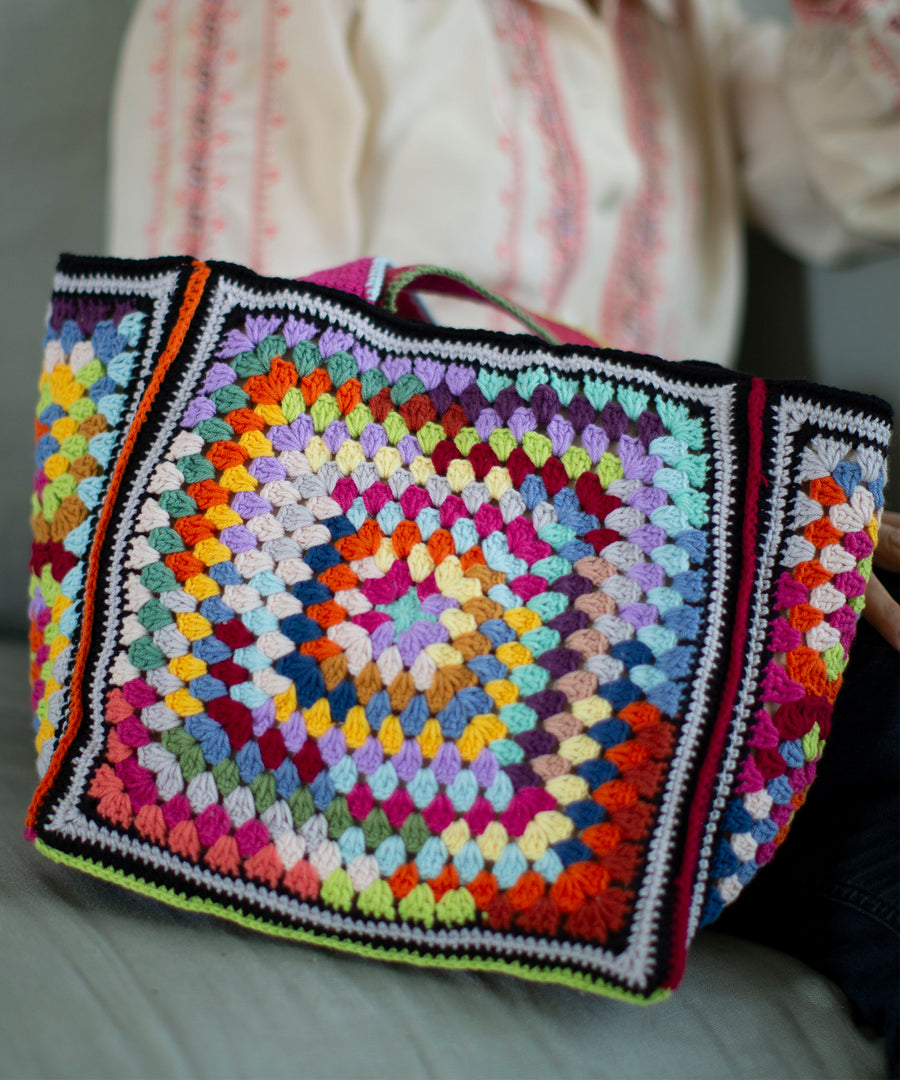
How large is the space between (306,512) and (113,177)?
50 cm

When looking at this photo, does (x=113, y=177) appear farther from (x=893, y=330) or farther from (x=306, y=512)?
(x=893, y=330)

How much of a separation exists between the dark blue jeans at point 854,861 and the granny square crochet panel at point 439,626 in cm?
8

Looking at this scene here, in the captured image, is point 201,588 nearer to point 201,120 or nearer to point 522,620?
point 522,620

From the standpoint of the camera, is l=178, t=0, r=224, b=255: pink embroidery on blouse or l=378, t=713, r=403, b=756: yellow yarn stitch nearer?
l=378, t=713, r=403, b=756: yellow yarn stitch

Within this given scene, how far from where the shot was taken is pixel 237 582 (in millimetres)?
496

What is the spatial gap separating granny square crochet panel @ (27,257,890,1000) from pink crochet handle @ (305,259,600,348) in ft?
0.17

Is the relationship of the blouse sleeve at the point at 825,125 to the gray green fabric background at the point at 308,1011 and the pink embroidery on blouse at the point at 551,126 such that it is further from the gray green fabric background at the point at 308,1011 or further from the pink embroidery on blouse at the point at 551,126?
the gray green fabric background at the point at 308,1011

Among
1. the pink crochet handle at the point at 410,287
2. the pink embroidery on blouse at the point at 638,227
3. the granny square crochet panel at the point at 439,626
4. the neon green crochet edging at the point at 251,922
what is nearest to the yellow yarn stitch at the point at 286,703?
the granny square crochet panel at the point at 439,626

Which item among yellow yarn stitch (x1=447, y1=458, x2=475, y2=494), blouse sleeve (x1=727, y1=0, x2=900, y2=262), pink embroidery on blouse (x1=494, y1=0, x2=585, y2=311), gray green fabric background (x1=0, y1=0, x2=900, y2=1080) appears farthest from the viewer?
pink embroidery on blouse (x1=494, y1=0, x2=585, y2=311)

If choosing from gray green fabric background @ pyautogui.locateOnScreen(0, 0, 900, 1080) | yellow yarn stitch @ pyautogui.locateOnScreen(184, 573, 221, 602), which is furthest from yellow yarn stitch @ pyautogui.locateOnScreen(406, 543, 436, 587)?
gray green fabric background @ pyautogui.locateOnScreen(0, 0, 900, 1080)

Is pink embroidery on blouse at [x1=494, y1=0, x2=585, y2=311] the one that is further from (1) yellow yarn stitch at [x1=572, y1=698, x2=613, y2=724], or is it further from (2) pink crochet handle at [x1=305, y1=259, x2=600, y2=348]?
(1) yellow yarn stitch at [x1=572, y1=698, x2=613, y2=724]

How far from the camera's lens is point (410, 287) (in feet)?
2.11

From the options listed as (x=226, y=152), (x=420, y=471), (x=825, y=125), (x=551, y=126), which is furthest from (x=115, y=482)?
(x=825, y=125)

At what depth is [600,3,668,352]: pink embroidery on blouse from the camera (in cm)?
90
